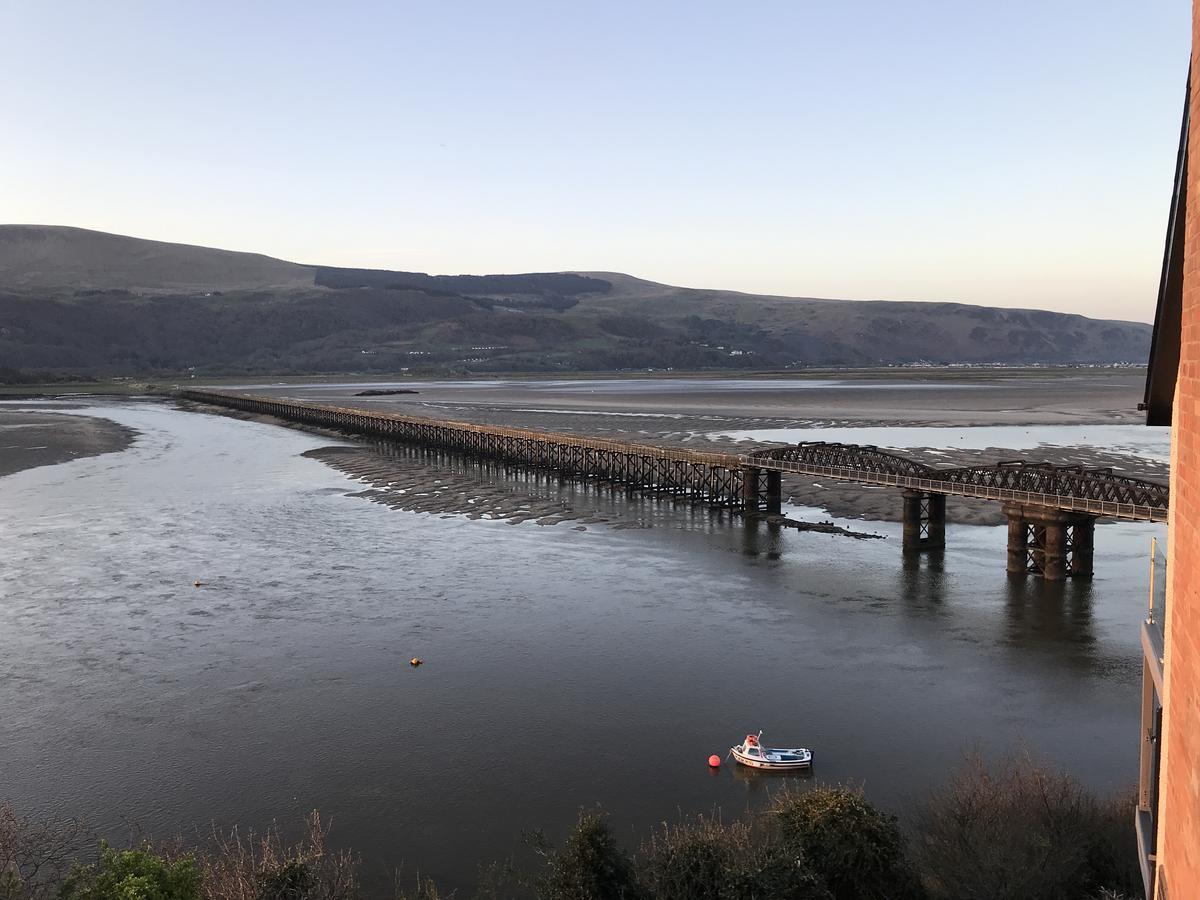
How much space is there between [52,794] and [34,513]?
1653 inches

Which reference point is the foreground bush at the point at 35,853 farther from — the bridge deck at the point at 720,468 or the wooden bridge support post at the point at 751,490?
the wooden bridge support post at the point at 751,490

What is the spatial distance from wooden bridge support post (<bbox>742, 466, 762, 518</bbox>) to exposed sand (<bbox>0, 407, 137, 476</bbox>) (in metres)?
57.7

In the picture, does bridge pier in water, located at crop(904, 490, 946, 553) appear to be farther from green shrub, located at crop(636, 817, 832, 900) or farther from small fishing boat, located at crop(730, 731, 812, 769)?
green shrub, located at crop(636, 817, 832, 900)

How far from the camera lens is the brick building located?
6.42 meters

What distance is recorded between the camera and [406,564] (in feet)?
145

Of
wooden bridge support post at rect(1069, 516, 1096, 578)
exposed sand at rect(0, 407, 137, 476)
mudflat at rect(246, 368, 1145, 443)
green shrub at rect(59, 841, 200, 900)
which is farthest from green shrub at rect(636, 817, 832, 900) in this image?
mudflat at rect(246, 368, 1145, 443)

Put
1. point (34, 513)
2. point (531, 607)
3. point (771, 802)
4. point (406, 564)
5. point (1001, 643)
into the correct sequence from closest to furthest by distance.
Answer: point (771, 802) < point (1001, 643) < point (531, 607) < point (406, 564) < point (34, 513)

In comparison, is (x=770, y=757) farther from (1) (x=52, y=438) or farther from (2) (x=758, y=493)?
(1) (x=52, y=438)

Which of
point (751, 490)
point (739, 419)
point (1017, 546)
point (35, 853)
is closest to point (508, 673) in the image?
point (35, 853)

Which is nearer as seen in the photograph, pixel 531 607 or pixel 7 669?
pixel 7 669

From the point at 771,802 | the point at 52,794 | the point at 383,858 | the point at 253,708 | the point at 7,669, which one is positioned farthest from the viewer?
the point at 7,669

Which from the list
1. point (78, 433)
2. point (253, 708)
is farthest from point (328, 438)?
point (253, 708)

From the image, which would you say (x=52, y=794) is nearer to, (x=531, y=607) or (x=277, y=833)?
(x=277, y=833)

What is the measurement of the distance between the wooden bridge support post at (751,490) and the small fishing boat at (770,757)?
33886 millimetres
